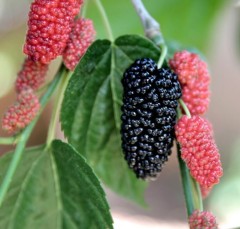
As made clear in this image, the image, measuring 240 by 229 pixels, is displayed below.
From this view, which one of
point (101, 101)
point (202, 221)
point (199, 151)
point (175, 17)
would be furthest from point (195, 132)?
point (175, 17)

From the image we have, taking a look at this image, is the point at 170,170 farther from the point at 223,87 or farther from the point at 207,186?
the point at 207,186

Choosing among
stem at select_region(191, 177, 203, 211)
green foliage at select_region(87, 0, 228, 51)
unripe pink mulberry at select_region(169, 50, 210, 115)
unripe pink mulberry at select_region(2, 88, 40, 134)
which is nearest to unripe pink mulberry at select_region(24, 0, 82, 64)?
unripe pink mulberry at select_region(2, 88, 40, 134)

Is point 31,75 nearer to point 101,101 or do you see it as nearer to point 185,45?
point 101,101

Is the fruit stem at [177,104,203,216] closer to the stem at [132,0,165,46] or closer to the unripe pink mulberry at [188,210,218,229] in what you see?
the unripe pink mulberry at [188,210,218,229]

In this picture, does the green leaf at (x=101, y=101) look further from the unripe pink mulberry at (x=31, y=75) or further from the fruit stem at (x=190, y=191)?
the fruit stem at (x=190, y=191)

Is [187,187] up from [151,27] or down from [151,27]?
down

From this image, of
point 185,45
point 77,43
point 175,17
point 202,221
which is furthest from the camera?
point 175,17

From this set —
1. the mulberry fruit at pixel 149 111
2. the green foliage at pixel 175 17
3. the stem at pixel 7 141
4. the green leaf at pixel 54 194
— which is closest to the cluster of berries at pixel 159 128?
the mulberry fruit at pixel 149 111

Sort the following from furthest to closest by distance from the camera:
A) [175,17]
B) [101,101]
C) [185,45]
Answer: [175,17] → [185,45] → [101,101]
